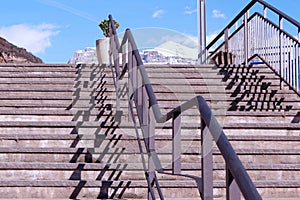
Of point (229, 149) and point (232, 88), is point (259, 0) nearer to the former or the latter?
point (232, 88)

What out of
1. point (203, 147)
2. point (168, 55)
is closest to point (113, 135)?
point (203, 147)

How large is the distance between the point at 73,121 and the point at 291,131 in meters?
2.16

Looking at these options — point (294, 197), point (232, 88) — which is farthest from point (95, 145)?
point (232, 88)

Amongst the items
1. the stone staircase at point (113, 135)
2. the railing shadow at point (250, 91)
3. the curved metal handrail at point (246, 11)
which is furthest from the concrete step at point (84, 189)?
the curved metal handrail at point (246, 11)

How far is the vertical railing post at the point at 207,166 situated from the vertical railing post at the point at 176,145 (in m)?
0.40

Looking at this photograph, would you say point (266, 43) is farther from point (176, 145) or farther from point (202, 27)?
point (176, 145)

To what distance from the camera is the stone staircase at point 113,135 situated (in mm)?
3586

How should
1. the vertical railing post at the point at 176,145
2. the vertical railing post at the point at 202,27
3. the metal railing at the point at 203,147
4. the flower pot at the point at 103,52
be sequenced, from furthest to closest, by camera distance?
the vertical railing post at the point at 202,27
the flower pot at the point at 103,52
the vertical railing post at the point at 176,145
the metal railing at the point at 203,147

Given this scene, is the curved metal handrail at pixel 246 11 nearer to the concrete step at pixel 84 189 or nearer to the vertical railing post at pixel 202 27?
the vertical railing post at pixel 202 27

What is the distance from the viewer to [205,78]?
651cm

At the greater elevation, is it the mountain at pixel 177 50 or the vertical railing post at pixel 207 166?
the mountain at pixel 177 50

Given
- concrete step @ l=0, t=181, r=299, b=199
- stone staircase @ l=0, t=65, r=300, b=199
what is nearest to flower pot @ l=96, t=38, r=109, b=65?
stone staircase @ l=0, t=65, r=300, b=199

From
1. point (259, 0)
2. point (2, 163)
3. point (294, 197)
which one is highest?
point (259, 0)

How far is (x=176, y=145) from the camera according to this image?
2213 millimetres
